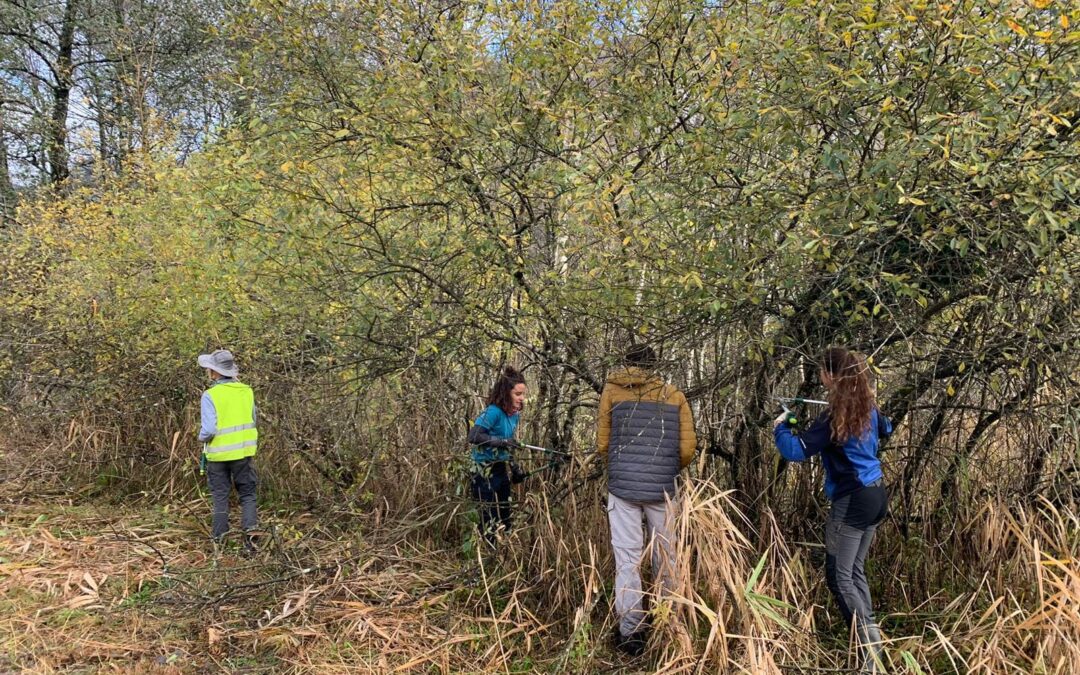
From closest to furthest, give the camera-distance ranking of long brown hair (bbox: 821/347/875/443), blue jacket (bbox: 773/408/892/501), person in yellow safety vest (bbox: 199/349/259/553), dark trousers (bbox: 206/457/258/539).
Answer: long brown hair (bbox: 821/347/875/443), blue jacket (bbox: 773/408/892/501), person in yellow safety vest (bbox: 199/349/259/553), dark trousers (bbox: 206/457/258/539)

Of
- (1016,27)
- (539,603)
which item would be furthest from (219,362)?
(1016,27)

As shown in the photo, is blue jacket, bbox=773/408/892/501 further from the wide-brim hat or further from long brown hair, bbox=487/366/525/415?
the wide-brim hat

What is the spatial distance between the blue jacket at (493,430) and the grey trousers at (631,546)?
1.00 m

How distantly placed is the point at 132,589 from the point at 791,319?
448cm

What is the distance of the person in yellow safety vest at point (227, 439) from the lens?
505cm

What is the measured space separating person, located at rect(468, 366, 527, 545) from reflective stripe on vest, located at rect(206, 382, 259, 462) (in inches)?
75.2

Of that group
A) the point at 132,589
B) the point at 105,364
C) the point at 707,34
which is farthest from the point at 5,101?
the point at 707,34

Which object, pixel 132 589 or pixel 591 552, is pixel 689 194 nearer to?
pixel 591 552

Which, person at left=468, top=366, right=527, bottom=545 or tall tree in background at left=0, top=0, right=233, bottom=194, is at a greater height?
tall tree in background at left=0, top=0, right=233, bottom=194

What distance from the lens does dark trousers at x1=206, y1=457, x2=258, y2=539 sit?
5160 millimetres

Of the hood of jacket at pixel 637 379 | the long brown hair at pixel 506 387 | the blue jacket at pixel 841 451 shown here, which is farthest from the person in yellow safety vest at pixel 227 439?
the blue jacket at pixel 841 451

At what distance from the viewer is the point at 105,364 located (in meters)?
6.78

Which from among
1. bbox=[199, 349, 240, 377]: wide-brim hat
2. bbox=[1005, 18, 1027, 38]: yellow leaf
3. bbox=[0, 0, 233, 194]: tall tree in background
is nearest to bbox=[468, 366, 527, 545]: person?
bbox=[199, 349, 240, 377]: wide-brim hat

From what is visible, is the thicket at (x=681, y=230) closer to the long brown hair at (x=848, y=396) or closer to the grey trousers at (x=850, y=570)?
the long brown hair at (x=848, y=396)
